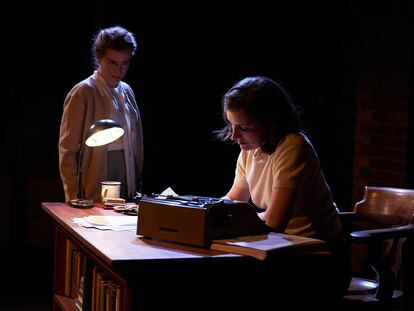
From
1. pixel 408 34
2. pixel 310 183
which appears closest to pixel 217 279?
pixel 310 183

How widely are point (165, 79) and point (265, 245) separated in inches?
140

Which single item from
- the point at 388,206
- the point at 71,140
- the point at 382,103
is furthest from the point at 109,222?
the point at 382,103

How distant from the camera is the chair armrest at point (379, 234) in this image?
2.61m

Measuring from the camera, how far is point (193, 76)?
5.55 metres

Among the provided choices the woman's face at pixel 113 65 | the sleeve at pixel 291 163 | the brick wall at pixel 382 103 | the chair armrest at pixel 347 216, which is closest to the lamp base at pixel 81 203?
the woman's face at pixel 113 65

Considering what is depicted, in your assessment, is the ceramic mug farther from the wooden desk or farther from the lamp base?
the wooden desk

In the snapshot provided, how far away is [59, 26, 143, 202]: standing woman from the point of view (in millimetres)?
3477

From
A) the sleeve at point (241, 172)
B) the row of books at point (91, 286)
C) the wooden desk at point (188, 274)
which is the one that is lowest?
the row of books at point (91, 286)

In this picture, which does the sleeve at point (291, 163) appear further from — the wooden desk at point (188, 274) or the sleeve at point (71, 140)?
the sleeve at point (71, 140)

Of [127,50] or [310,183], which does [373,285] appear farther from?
[127,50]

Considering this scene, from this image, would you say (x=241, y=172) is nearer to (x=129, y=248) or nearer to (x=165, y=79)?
(x=129, y=248)

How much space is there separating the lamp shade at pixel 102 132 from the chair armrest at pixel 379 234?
1.17m

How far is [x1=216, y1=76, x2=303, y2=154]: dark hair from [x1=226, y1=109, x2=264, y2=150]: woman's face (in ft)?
0.05

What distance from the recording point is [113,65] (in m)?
3.50
